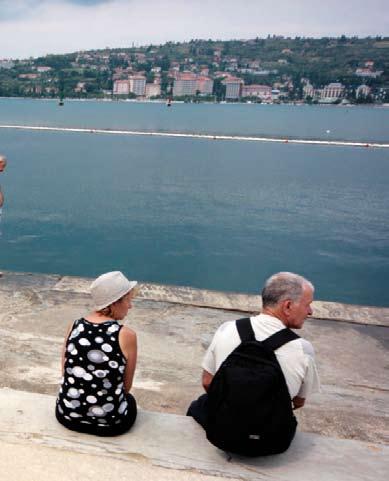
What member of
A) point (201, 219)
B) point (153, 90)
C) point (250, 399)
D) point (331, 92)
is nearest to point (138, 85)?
point (153, 90)

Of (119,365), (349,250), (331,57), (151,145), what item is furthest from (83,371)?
(331,57)

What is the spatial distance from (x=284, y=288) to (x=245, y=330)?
23 centimetres

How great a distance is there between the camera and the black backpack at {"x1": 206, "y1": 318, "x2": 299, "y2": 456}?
7.33ft

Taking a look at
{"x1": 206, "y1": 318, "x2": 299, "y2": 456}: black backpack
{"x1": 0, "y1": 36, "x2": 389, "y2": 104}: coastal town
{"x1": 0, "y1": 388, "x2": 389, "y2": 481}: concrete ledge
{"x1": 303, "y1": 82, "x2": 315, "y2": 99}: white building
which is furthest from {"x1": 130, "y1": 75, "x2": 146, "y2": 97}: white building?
{"x1": 206, "y1": 318, "x2": 299, "y2": 456}: black backpack

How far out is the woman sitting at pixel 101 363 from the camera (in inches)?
95.0

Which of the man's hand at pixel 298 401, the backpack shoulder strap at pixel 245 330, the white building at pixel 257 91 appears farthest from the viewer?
the white building at pixel 257 91

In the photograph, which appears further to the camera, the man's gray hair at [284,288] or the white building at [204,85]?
the white building at [204,85]

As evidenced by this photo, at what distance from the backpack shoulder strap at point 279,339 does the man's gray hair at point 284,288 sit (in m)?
Answer: 0.12

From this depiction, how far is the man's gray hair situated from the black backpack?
0.44 ft

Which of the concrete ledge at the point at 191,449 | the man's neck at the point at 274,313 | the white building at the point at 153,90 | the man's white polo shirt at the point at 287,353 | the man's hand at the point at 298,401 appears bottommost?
the white building at the point at 153,90

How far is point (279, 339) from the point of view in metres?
2.31

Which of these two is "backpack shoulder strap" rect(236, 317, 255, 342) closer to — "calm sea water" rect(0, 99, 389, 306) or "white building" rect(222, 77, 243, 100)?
"calm sea water" rect(0, 99, 389, 306)

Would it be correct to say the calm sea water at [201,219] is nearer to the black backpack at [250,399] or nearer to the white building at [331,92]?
the black backpack at [250,399]


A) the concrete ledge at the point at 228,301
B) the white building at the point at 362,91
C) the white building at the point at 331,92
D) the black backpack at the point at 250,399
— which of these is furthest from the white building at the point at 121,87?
the black backpack at the point at 250,399
